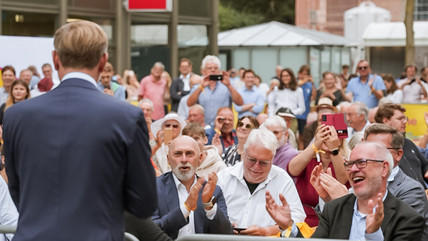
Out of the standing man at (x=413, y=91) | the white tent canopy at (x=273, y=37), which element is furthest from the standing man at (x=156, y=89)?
the white tent canopy at (x=273, y=37)

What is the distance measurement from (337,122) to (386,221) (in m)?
2.39

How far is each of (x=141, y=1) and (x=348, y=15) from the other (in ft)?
109

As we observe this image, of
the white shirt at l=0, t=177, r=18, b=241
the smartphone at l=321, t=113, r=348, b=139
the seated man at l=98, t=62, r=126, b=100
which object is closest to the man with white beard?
Answer: the smartphone at l=321, t=113, r=348, b=139

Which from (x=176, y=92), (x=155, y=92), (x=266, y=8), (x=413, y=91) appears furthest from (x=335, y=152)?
(x=266, y=8)

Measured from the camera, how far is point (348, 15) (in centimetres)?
5397

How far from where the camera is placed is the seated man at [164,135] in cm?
1010

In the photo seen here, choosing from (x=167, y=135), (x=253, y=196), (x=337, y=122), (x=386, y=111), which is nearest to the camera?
(x=253, y=196)

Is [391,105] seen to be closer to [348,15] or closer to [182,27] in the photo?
[182,27]

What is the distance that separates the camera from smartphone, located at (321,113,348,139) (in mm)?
7590

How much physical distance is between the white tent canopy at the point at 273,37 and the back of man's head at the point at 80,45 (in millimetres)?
33394

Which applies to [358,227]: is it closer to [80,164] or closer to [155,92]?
[80,164]

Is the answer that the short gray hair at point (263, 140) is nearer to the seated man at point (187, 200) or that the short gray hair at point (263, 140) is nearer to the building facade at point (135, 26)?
the seated man at point (187, 200)

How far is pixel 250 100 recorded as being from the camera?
56.4 ft

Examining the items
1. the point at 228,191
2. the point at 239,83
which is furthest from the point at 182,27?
the point at 228,191
